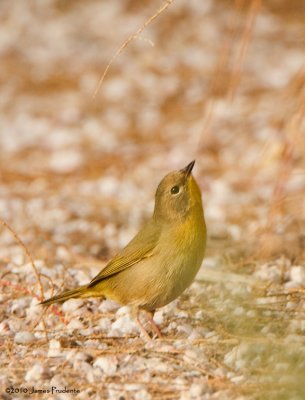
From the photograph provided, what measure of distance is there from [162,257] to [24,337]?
80 cm

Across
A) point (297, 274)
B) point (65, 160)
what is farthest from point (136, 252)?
point (65, 160)

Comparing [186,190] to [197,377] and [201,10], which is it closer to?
[197,377]

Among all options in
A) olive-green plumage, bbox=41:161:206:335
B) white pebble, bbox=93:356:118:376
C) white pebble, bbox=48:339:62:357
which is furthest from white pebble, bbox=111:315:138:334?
white pebble, bbox=93:356:118:376

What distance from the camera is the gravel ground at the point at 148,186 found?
406 centimetres

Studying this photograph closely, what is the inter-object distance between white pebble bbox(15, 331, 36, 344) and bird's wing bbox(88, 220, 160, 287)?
38 cm

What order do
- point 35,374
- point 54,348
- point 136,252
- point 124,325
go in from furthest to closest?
point 124,325 → point 136,252 → point 54,348 → point 35,374

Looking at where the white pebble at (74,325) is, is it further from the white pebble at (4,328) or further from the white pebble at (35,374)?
the white pebble at (35,374)

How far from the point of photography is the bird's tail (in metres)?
4.55

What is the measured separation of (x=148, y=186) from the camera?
7953 millimetres

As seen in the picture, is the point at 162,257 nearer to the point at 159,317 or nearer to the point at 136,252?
the point at 136,252

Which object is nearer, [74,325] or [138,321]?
[138,321]
